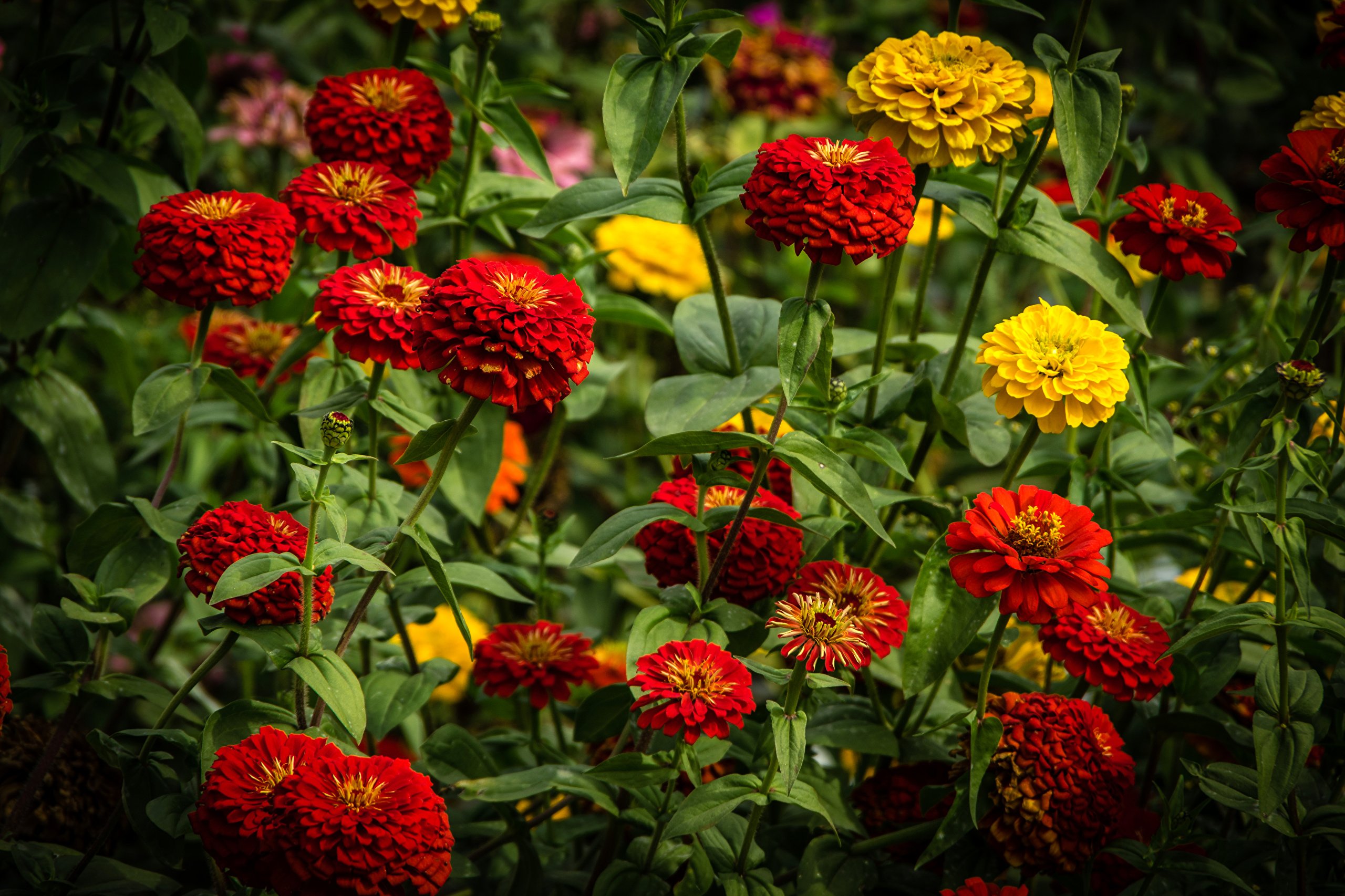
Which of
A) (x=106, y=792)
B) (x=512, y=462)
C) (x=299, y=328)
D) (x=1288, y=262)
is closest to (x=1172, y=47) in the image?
(x=1288, y=262)

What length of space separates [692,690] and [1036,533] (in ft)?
1.01

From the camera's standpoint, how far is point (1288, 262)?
127 cm

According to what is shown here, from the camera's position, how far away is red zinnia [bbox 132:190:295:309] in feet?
3.16

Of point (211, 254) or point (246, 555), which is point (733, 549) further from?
point (211, 254)

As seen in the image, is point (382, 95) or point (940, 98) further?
point (382, 95)

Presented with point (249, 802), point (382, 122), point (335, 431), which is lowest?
point (249, 802)

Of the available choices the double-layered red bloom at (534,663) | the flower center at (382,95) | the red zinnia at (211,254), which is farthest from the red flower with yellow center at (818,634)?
the flower center at (382,95)

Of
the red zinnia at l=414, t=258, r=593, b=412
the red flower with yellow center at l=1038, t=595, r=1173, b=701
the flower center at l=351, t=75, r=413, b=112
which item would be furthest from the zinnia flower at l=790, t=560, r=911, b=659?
the flower center at l=351, t=75, r=413, b=112

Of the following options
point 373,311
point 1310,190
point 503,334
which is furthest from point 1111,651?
point 373,311

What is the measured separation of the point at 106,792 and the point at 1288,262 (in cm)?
147

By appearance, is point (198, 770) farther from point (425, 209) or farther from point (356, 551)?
point (425, 209)

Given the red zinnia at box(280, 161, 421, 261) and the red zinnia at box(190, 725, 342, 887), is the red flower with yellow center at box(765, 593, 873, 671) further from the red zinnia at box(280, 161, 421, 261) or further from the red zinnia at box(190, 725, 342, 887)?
the red zinnia at box(280, 161, 421, 261)

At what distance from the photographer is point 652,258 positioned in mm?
1981

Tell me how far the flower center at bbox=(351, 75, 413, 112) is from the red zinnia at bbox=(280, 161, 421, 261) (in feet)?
0.30
